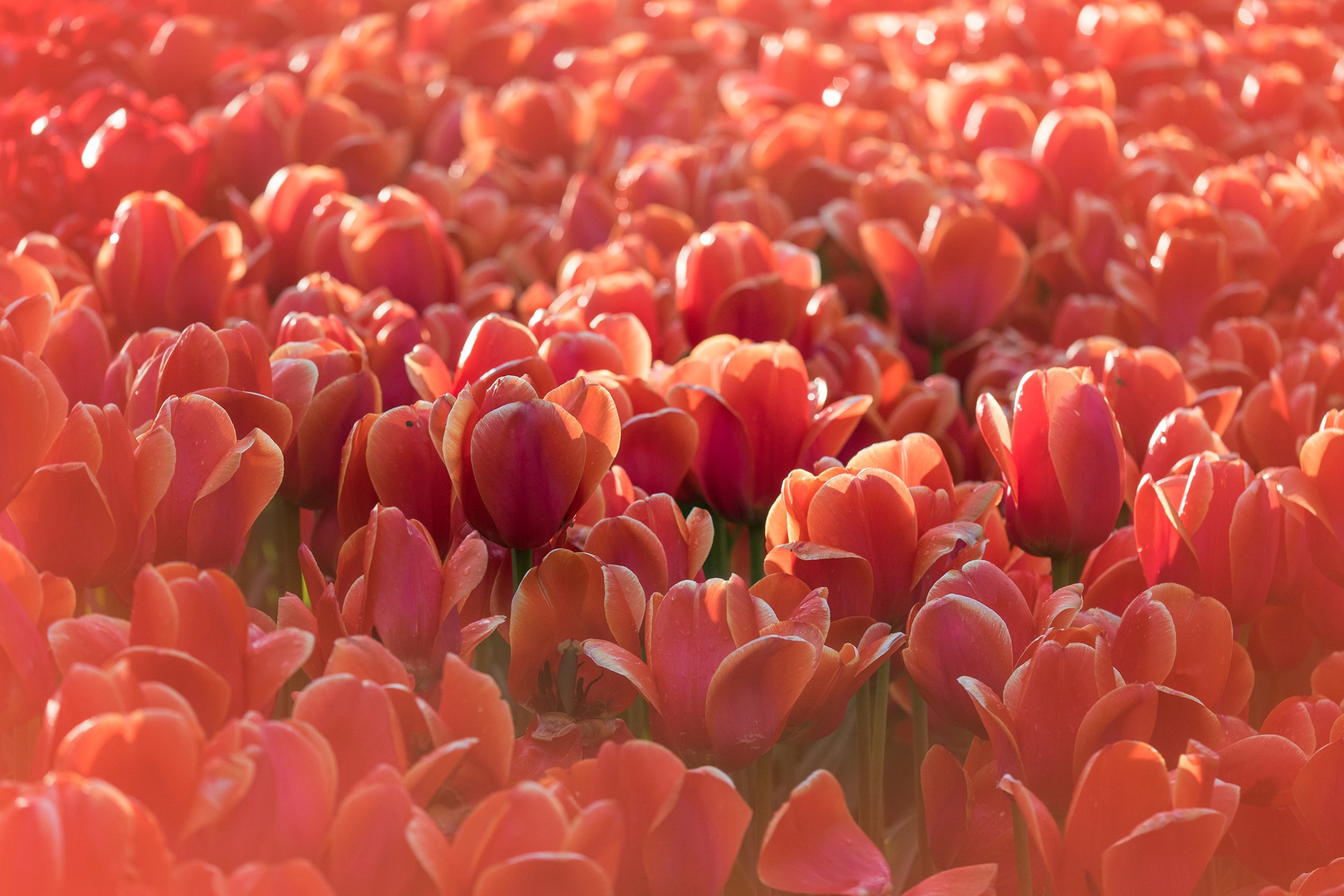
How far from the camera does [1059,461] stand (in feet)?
3.31

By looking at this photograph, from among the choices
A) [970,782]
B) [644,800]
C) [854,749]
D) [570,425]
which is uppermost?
[570,425]

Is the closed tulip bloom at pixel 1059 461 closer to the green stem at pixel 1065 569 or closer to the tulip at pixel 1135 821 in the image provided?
the green stem at pixel 1065 569

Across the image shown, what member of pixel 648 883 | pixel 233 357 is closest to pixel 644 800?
pixel 648 883

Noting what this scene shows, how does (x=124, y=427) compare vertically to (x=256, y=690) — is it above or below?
above

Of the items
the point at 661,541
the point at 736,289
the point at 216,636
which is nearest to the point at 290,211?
the point at 736,289

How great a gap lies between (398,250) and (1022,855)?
1067mm

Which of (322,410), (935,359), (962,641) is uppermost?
(322,410)

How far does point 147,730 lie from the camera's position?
0.65 meters

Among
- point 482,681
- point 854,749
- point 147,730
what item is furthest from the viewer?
point 854,749

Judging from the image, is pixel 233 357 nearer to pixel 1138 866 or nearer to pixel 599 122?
pixel 1138 866

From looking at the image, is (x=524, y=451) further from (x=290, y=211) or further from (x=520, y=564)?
(x=290, y=211)

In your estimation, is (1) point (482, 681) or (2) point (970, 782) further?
(2) point (970, 782)

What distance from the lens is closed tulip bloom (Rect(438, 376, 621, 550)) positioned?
0.89 metres

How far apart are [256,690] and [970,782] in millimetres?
497
